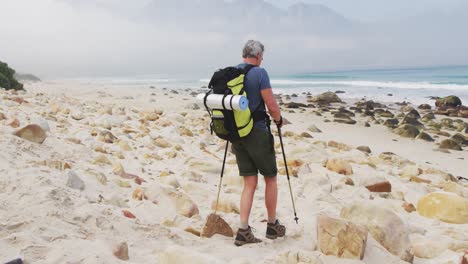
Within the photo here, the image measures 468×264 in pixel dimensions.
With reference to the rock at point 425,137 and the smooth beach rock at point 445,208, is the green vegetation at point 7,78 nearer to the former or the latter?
the rock at point 425,137

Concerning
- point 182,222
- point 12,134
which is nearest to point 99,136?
point 12,134

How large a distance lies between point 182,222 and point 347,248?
1.61m

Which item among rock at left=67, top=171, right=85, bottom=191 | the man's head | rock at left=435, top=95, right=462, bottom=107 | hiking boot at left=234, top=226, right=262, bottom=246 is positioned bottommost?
rock at left=435, top=95, right=462, bottom=107

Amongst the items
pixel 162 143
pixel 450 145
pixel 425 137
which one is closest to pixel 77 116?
pixel 162 143

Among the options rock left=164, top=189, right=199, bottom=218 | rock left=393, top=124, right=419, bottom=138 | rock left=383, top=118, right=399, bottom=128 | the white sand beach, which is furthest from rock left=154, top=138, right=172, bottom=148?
rock left=383, top=118, right=399, bottom=128

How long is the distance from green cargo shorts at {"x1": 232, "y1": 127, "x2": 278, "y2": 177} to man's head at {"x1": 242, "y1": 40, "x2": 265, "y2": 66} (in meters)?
0.63

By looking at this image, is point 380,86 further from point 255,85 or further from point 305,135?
point 255,85

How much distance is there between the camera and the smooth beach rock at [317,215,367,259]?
3.62 metres

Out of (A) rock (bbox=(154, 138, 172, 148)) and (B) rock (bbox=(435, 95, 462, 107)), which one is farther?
(B) rock (bbox=(435, 95, 462, 107))

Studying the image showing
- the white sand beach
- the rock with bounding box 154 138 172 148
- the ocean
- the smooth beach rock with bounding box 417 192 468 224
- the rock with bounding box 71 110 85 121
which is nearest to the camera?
the white sand beach

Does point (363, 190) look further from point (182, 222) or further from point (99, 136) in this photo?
point (99, 136)

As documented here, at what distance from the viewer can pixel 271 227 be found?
A: 14.1 ft

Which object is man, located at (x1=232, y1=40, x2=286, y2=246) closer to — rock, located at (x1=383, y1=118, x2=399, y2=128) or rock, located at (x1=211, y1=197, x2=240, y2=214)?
rock, located at (x1=211, y1=197, x2=240, y2=214)

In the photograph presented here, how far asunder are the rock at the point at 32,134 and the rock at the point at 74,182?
1666 mm
